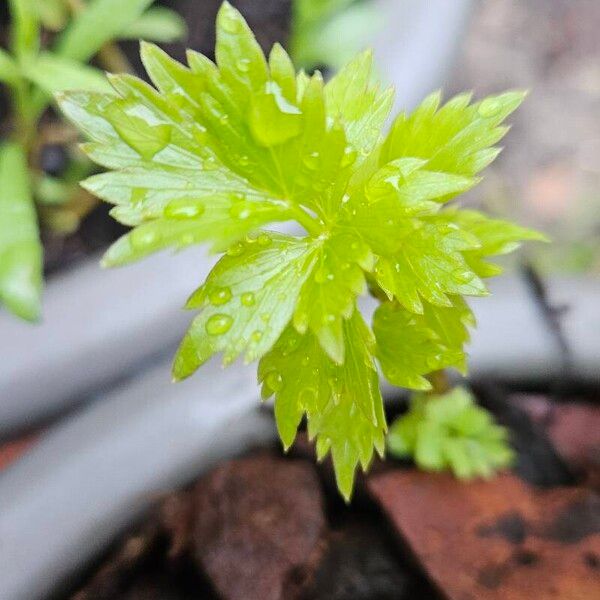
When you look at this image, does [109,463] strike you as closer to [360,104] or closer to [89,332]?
[89,332]

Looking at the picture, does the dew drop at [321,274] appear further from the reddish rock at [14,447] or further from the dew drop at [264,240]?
the reddish rock at [14,447]

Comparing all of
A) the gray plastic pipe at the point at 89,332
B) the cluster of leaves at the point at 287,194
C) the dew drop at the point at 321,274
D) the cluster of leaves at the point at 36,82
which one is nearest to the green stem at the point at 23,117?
the cluster of leaves at the point at 36,82

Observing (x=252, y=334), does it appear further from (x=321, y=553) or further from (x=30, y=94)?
(x=30, y=94)

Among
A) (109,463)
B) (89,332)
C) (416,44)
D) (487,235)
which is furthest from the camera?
(416,44)

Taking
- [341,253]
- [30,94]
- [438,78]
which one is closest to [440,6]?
[438,78]

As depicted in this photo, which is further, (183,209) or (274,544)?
(274,544)

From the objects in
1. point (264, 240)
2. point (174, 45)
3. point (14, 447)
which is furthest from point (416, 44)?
point (14, 447)
